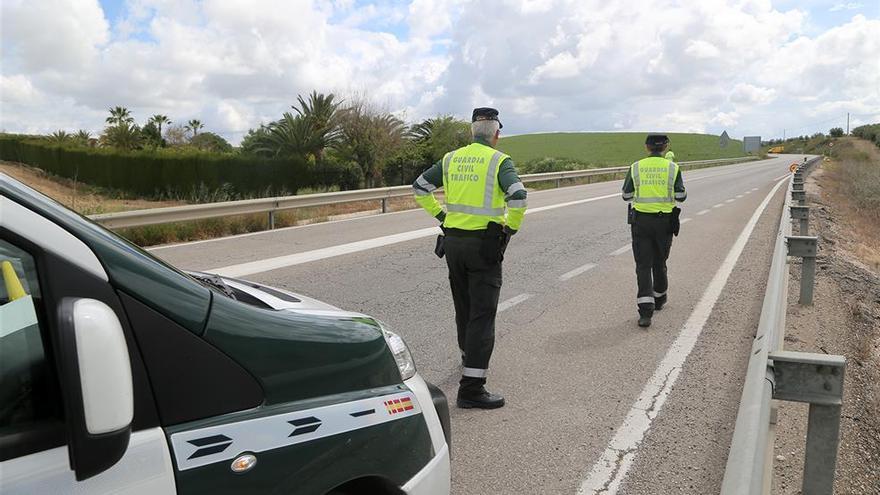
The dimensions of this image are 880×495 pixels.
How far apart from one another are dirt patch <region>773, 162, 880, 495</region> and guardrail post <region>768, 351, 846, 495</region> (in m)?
0.67

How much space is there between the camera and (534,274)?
8906mm

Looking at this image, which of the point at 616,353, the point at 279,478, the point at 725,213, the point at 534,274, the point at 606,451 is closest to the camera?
the point at 279,478

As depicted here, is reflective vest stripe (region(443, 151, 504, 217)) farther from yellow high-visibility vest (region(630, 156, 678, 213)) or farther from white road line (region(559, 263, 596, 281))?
white road line (region(559, 263, 596, 281))

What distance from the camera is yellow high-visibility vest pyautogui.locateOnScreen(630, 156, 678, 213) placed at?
6.80 m

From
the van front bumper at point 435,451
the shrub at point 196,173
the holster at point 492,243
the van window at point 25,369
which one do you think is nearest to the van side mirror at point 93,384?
the van window at point 25,369

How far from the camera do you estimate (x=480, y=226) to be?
439 cm

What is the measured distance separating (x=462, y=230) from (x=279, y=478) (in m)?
2.86

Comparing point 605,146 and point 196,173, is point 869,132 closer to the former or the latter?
point 605,146

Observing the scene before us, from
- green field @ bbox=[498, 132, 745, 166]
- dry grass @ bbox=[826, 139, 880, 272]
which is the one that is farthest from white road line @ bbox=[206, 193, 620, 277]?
green field @ bbox=[498, 132, 745, 166]

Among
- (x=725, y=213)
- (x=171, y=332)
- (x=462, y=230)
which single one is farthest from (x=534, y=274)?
(x=725, y=213)

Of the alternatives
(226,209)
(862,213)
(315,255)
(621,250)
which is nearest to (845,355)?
(621,250)

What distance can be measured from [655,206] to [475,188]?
10.5ft

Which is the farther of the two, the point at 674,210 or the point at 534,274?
the point at 534,274

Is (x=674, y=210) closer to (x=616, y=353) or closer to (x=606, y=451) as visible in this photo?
(x=616, y=353)
